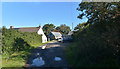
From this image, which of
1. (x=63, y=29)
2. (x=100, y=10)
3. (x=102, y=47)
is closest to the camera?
(x=102, y=47)

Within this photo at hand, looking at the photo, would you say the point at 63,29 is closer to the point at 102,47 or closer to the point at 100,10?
the point at 100,10

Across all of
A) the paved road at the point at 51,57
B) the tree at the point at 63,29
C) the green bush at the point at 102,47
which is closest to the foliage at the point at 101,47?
the green bush at the point at 102,47

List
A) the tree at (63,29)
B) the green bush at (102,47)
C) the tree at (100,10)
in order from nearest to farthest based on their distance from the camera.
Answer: the green bush at (102,47), the tree at (100,10), the tree at (63,29)

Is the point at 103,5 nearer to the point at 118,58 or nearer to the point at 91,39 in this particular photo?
the point at 91,39

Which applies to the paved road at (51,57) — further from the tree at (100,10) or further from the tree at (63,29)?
the tree at (63,29)

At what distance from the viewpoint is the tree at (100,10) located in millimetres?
5625

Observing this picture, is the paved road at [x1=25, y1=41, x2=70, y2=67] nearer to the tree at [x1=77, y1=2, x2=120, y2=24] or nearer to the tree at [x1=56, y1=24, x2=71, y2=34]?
the tree at [x1=77, y1=2, x2=120, y2=24]

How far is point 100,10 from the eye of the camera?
646 centimetres

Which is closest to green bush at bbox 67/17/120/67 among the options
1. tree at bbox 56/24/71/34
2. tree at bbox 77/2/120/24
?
tree at bbox 77/2/120/24

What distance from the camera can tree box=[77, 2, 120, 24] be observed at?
18.5 ft

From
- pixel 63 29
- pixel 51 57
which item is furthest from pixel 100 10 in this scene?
pixel 63 29

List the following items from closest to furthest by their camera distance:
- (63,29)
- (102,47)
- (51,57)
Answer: (102,47)
(51,57)
(63,29)

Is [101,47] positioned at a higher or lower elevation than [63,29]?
lower

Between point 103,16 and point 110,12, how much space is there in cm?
47
